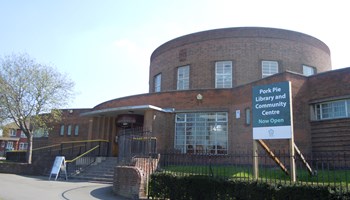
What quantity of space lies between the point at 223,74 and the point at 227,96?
17.3ft

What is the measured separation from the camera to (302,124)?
653 inches

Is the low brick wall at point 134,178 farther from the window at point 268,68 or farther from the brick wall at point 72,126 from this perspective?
the brick wall at point 72,126

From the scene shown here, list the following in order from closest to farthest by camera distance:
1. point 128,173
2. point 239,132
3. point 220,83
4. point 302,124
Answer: point 128,173 → point 302,124 → point 239,132 → point 220,83

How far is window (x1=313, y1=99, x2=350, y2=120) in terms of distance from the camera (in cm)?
1557

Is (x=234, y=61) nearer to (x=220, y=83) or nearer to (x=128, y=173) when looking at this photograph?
(x=220, y=83)

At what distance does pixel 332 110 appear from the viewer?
53.0ft

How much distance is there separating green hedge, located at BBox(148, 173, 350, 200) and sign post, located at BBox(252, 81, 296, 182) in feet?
3.27

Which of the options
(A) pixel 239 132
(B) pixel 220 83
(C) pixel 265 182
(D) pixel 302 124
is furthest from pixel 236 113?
(C) pixel 265 182

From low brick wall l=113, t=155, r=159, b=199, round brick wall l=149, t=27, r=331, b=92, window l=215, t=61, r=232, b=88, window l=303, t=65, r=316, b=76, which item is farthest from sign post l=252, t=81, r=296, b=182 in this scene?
window l=303, t=65, r=316, b=76

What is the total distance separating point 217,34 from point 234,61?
2595 mm

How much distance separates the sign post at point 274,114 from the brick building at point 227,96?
21.5 feet

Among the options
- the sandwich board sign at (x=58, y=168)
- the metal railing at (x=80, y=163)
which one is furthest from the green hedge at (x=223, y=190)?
the metal railing at (x=80, y=163)

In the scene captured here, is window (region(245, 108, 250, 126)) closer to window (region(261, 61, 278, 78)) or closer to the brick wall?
window (region(261, 61, 278, 78))

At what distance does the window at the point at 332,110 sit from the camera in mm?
15566
